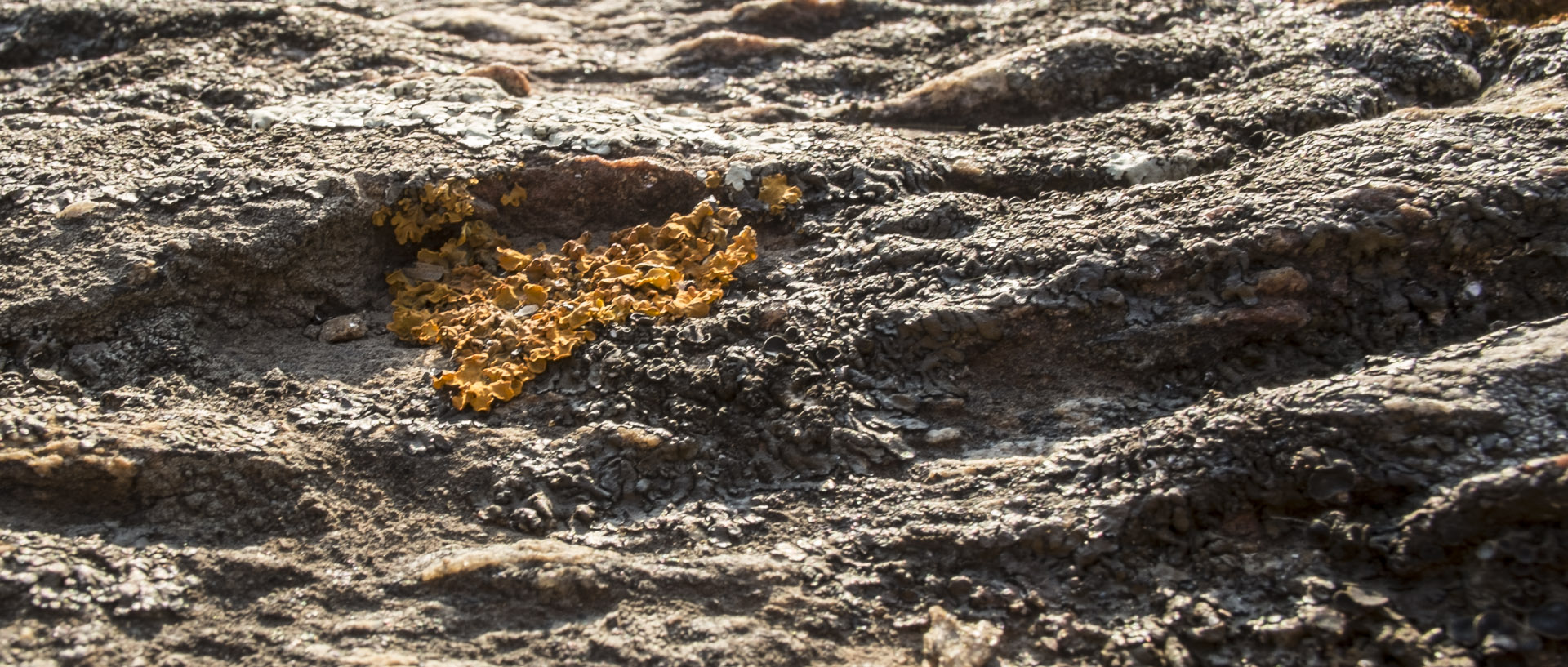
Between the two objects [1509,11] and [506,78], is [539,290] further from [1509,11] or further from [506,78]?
[1509,11]

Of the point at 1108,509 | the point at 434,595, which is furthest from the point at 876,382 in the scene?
the point at 434,595

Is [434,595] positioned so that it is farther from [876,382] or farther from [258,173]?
[258,173]

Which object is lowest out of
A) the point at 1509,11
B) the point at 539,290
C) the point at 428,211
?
the point at 539,290

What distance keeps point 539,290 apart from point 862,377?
1039 millimetres

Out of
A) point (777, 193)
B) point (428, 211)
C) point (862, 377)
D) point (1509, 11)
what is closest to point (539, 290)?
point (428, 211)

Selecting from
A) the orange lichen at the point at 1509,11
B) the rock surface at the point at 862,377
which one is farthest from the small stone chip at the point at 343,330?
the orange lichen at the point at 1509,11

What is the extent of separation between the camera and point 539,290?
118 inches

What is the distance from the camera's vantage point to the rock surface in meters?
2.13

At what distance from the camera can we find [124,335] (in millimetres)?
2805

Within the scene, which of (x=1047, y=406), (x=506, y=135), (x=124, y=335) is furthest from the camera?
(x=506, y=135)

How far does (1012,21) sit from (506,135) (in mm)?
2111

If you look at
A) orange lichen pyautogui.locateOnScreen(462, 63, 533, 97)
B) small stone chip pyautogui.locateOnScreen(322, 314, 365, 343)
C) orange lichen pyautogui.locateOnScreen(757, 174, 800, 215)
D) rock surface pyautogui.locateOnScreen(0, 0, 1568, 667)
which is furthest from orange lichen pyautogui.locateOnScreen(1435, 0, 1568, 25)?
small stone chip pyautogui.locateOnScreen(322, 314, 365, 343)

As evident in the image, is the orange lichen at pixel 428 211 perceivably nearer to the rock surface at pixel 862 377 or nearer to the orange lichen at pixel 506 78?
the rock surface at pixel 862 377

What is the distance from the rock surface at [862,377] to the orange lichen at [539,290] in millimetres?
74
